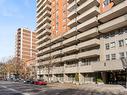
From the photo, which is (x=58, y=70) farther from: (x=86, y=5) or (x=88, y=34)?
(x=86, y=5)

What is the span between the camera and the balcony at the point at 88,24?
191ft

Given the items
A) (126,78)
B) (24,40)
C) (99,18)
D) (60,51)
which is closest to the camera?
(126,78)

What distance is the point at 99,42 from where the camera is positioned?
191 ft

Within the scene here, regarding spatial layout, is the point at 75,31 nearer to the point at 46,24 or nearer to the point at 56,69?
the point at 56,69

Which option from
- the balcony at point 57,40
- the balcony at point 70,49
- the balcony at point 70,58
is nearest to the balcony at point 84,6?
the balcony at point 70,49

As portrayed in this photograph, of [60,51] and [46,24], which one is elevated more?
[46,24]

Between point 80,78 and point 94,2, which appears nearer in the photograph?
point 94,2

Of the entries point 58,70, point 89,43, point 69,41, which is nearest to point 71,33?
point 69,41

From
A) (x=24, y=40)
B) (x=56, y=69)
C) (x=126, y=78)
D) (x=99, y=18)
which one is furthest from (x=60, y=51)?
(x=24, y=40)

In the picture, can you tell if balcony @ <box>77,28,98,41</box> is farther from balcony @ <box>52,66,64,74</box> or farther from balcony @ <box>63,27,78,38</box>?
balcony @ <box>52,66,64,74</box>

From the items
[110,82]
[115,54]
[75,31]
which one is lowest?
[110,82]

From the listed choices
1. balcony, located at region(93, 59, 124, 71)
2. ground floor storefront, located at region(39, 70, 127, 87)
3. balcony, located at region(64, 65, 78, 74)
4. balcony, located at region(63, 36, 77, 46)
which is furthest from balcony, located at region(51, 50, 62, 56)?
balcony, located at region(93, 59, 124, 71)

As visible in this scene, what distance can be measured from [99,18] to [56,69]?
35624 mm

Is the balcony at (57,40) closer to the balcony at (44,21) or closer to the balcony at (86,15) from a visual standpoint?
the balcony at (86,15)
